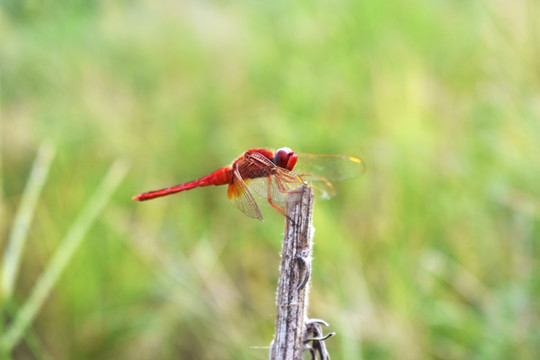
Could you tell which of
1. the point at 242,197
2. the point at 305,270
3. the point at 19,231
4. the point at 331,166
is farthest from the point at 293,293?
the point at 19,231

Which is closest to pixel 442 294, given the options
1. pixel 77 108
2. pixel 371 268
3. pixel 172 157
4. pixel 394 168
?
pixel 371 268

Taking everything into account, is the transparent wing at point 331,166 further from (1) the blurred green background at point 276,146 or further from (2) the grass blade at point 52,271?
(2) the grass blade at point 52,271

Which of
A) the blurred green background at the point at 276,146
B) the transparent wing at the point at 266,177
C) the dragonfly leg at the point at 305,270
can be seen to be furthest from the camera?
the blurred green background at the point at 276,146

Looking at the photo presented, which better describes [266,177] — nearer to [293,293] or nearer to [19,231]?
[293,293]

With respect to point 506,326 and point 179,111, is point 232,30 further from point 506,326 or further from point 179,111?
point 506,326

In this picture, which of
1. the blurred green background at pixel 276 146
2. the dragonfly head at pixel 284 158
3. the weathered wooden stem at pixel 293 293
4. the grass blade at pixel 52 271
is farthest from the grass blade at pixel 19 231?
the weathered wooden stem at pixel 293 293

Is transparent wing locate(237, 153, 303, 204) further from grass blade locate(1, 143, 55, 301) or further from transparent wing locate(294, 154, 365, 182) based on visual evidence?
grass blade locate(1, 143, 55, 301)

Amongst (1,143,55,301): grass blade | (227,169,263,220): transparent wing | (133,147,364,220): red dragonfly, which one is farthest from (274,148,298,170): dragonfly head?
(1,143,55,301): grass blade
